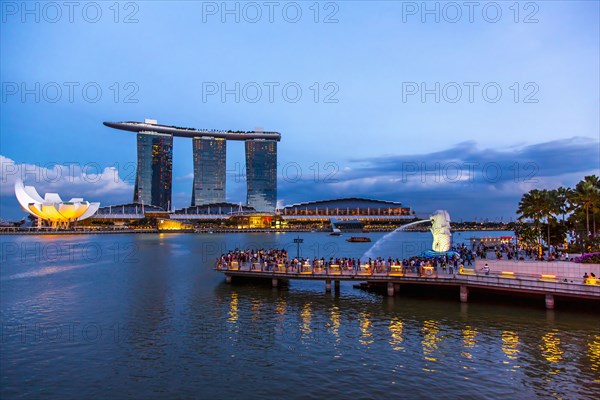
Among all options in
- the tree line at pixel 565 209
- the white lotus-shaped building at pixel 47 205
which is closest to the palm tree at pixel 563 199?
the tree line at pixel 565 209

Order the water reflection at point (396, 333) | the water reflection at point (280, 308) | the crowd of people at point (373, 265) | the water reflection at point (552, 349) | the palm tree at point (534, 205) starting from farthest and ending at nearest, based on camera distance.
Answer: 1. the palm tree at point (534, 205)
2. the crowd of people at point (373, 265)
3. the water reflection at point (280, 308)
4. the water reflection at point (396, 333)
5. the water reflection at point (552, 349)

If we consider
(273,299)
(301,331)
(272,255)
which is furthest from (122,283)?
(301,331)

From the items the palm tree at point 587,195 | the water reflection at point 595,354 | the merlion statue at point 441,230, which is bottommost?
the water reflection at point 595,354

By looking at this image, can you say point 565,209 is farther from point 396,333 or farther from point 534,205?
point 396,333

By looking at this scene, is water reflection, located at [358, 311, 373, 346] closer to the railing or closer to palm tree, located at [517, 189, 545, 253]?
the railing

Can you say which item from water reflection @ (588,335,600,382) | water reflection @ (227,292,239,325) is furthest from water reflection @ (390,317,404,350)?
water reflection @ (227,292,239,325)

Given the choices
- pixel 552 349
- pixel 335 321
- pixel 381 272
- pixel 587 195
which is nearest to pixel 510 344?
pixel 552 349

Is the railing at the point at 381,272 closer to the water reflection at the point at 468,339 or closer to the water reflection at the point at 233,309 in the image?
the water reflection at the point at 233,309
